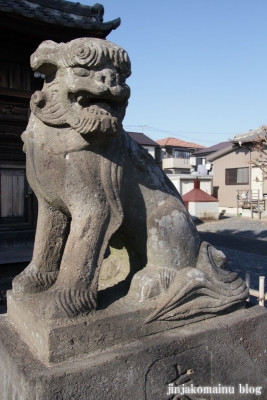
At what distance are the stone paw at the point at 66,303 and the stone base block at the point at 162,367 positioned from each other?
200 millimetres

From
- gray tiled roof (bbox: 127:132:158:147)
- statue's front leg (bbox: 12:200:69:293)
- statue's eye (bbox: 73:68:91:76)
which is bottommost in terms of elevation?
statue's front leg (bbox: 12:200:69:293)

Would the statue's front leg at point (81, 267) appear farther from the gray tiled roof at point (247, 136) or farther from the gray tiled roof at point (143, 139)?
the gray tiled roof at point (143, 139)

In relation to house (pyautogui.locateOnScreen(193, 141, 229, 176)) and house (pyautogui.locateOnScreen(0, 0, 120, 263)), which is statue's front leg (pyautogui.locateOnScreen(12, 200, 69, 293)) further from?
house (pyautogui.locateOnScreen(193, 141, 229, 176))

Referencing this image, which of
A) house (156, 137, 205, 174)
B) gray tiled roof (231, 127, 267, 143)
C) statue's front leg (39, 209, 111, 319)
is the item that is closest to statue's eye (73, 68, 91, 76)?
statue's front leg (39, 209, 111, 319)

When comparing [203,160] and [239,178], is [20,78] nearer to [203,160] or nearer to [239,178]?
[239,178]

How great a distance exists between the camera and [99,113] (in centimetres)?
157

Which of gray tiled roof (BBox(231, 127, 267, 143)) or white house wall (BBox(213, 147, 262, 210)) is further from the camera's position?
white house wall (BBox(213, 147, 262, 210))

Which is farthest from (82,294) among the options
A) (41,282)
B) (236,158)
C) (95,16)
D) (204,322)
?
(236,158)

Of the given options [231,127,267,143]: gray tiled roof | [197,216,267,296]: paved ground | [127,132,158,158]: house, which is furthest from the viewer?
[127,132,158,158]: house

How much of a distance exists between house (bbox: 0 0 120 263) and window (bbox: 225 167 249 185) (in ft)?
46.9

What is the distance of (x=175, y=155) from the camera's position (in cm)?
3117

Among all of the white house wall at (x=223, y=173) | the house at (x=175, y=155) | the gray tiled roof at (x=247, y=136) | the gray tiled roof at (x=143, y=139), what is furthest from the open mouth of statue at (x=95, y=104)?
the house at (x=175, y=155)

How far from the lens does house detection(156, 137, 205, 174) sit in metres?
28.5

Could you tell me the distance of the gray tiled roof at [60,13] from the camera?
12.5 feet
